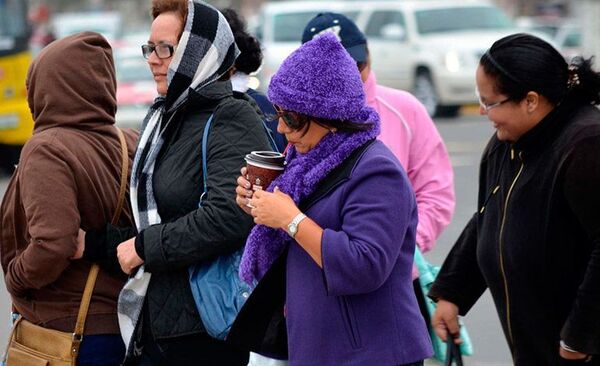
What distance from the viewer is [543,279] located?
330 centimetres

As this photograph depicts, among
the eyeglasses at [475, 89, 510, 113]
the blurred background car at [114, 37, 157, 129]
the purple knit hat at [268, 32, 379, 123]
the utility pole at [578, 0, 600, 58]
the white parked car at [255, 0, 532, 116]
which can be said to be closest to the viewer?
the purple knit hat at [268, 32, 379, 123]

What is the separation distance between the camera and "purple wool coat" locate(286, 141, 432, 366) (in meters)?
3.13

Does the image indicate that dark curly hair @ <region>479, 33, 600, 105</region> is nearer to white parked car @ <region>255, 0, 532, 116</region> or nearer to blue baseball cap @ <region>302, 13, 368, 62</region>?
blue baseball cap @ <region>302, 13, 368, 62</region>

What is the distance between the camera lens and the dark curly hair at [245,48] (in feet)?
15.9

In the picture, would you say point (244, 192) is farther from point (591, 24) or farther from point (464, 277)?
point (591, 24)

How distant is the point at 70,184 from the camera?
374 centimetres

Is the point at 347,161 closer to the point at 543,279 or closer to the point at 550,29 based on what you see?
the point at 543,279

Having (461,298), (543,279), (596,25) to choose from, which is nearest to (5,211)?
(461,298)

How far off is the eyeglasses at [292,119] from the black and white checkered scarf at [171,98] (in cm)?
54

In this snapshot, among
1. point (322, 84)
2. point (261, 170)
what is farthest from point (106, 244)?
Answer: point (322, 84)

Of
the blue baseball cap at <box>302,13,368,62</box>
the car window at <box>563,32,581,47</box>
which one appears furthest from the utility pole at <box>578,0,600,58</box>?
the blue baseball cap at <box>302,13,368,62</box>

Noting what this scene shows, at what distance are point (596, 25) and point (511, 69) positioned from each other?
22308 millimetres

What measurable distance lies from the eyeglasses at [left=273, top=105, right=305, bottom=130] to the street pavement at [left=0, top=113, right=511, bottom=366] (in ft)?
6.04

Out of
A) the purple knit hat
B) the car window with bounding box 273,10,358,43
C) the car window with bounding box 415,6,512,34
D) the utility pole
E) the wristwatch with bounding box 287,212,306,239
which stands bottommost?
the utility pole
